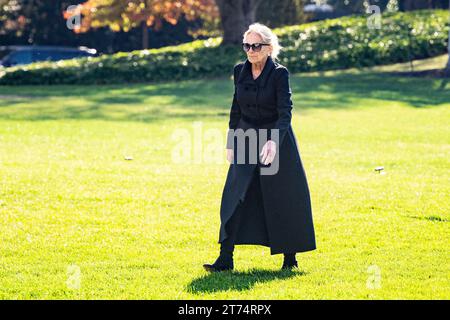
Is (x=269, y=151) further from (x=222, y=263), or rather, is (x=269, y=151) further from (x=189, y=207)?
(x=189, y=207)

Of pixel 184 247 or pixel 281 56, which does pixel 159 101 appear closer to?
pixel 281 56

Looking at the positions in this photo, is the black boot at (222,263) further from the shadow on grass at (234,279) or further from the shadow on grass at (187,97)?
the shadow on grass at (187,97)

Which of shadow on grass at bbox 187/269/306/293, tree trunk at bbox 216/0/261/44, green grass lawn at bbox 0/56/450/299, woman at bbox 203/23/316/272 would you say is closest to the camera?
shadow on grass at bbox 187/269/306/293

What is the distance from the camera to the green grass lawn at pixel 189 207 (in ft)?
25.0

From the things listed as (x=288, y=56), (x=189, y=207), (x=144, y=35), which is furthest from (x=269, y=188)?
(x=144, y=35)

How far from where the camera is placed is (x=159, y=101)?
26.5 m

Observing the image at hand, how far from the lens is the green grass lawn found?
7630 millimetres

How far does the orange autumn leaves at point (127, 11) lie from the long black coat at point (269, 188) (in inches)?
1300

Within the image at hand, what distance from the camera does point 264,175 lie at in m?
7.90

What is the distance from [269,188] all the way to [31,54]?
3623cm

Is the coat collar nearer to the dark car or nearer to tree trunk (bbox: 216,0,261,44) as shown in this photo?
tree trunk (bbox: 216,0,261,44)

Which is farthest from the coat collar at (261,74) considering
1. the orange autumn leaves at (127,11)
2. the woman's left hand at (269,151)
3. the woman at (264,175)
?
the orange autumn leaves at (127,11)

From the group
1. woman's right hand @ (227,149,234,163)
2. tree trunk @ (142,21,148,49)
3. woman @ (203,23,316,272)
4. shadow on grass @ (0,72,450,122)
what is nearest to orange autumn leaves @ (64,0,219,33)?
tree trunk @ (142,21,148,49)

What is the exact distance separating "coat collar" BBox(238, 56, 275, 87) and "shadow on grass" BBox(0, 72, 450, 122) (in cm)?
1441
